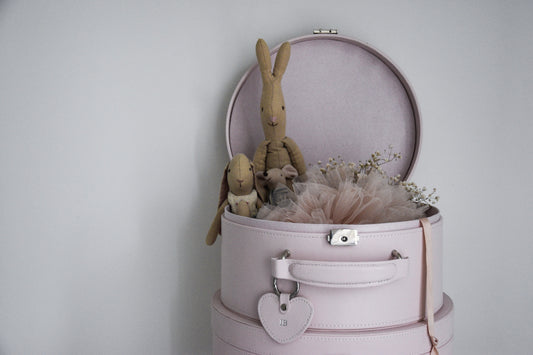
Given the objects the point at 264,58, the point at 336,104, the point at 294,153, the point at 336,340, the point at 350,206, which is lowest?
the point at 336,340

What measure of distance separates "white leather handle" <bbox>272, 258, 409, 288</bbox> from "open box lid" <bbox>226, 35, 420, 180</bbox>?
1.55 ft

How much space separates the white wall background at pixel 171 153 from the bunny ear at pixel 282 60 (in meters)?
0.16

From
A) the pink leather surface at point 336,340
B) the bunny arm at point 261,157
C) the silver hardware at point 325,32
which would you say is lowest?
the pink leather surface at point 336,340

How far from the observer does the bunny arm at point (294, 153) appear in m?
1.06

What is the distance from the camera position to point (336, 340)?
2.49 ft

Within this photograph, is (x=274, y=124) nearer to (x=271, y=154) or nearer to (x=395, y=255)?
(x=271, y=154)

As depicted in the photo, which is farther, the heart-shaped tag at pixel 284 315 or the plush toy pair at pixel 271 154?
the plush toy pair at pixel 271 154

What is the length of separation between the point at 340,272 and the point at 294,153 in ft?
1.34

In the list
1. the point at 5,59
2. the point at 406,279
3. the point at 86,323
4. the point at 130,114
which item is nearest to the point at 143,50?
the point at 130,114

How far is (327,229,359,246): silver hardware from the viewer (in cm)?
75

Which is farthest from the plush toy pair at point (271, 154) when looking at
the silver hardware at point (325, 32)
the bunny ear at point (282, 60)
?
the silver hardware at point (325, 32)

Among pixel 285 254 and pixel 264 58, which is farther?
pixel 264 58

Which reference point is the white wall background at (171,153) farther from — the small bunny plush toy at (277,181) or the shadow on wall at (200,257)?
the small bunny plush toy at (277,181)

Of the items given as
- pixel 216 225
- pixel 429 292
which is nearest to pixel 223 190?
pixel 216 225
